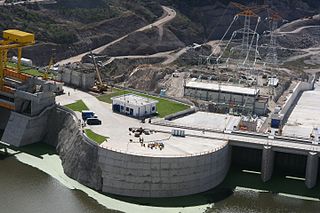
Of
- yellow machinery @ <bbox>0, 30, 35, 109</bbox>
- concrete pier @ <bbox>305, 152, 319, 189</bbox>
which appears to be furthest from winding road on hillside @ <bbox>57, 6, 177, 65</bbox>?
concrete pier @ <bbox>305, 152, 319, 189</bbox>

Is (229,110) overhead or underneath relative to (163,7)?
underneath

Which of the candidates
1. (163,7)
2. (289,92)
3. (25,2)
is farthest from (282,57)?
(25,2)

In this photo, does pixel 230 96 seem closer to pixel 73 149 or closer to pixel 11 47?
pixel 73 149

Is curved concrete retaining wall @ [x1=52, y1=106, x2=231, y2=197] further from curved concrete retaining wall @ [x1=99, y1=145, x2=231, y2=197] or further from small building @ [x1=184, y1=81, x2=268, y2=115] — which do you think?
small building @ [x1=184, y1=81, x2=268, y2=115]

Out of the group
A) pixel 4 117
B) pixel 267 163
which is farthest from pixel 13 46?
pixel 267 163

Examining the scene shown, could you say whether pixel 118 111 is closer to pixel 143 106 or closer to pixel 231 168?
pixel 143 106

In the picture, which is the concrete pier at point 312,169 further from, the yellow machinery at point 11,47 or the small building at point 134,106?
the yellow machinery at point 11,47
